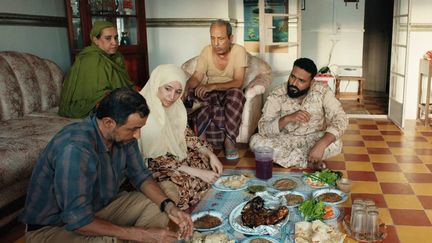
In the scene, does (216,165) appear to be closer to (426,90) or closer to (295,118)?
(295,118)

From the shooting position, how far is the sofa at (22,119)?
2115mm

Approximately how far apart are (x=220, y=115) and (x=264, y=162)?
0.86 m

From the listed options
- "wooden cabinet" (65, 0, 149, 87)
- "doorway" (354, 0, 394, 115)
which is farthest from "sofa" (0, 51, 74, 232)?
"doorway" (354, 0, 394, 115)

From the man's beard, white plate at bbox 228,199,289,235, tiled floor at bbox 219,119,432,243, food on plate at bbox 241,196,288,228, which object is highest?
the man's beard

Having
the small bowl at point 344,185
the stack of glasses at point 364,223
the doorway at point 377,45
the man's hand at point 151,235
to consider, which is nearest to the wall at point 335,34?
the doorway at point 377,45

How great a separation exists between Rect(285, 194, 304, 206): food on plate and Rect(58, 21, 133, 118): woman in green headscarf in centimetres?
161

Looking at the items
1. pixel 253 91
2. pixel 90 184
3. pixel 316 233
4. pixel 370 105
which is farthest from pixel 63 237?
pixel 370 105

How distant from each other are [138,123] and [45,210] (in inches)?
17.9

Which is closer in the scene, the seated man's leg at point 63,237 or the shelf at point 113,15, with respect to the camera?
the seated man's leg at point 63,237

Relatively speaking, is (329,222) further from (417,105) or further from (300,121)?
(417,105)

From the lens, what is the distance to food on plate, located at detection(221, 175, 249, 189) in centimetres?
242

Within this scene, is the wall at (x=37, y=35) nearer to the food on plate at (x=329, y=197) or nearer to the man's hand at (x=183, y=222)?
the man's hand at (x=183, y=222)

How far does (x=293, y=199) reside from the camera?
7.20ft

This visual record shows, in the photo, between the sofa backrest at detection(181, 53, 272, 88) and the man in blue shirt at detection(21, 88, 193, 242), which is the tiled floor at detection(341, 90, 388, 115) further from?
the man in blue shirt at detection(21, 88, 193, 242)
